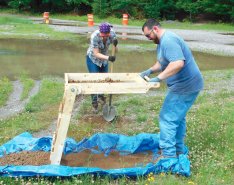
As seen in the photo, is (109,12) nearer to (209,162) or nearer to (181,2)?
(181,2)

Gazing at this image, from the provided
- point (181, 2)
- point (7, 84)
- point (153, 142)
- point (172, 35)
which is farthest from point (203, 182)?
point (181, 2)

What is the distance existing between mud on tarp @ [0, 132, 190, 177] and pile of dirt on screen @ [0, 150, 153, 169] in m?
0.11

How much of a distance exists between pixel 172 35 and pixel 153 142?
1811 mm

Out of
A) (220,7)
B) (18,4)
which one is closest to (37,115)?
(220,7)

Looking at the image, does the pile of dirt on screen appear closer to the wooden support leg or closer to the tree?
the wooden support leg

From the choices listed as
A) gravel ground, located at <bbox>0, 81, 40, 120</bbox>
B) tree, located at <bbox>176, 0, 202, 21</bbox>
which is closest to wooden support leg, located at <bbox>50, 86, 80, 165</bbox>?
gravel ground, located at <bbox>0, 81, 40, 120</bbox>

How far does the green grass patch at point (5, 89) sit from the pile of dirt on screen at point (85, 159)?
12.4 ft

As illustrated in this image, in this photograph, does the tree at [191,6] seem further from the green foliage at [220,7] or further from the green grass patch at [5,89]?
the green grass patch at [5,89]

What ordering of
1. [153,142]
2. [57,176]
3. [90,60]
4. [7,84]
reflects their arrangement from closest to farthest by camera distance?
[57,176] < [153,142] < [90,60] < [7,84]

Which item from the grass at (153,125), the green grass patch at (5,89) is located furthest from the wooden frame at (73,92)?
the green grass patch at (5,89)

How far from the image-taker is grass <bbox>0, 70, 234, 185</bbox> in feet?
16.8

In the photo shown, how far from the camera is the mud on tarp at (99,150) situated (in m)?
5.02

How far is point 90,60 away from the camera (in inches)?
331

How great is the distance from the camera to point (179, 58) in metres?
5.09
